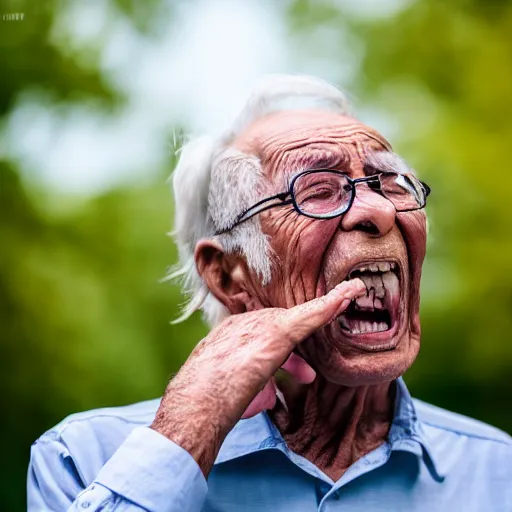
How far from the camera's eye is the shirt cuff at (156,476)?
1277 mm

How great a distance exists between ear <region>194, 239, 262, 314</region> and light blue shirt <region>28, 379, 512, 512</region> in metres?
0.27

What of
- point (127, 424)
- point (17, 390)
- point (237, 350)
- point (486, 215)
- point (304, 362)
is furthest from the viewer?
point (486, 215)

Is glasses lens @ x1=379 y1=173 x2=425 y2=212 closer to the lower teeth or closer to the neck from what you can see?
the lower teeth

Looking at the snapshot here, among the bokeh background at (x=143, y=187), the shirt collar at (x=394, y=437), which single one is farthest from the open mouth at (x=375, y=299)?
the bokeh background at (x=143, y=187)

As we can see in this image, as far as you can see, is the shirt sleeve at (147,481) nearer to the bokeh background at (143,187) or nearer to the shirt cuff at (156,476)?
the shirt cuff at (156,476)

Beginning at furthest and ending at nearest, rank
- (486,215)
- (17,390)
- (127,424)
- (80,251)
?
(486,215)
(80,251)
(17,390)
(127,424)

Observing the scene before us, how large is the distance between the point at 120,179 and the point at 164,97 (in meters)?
0.32

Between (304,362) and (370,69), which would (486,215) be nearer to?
(370,69)

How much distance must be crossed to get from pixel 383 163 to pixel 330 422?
0.63 meters

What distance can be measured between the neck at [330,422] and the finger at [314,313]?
0.34m

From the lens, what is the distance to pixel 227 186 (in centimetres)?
174

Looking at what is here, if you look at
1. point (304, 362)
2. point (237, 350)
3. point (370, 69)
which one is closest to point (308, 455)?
point (304, 362)

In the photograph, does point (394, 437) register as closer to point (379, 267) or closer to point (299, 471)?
point (299, 471)

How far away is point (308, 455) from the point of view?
165cm
